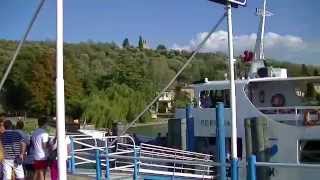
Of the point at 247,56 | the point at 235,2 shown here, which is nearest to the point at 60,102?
the point at 235,2

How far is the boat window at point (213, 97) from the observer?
57.7 feet

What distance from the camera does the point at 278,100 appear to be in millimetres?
17141

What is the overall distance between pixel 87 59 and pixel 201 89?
3167 inches

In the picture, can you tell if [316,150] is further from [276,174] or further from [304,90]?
[304,90]

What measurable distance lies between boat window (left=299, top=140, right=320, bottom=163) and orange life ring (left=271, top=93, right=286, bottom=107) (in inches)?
103

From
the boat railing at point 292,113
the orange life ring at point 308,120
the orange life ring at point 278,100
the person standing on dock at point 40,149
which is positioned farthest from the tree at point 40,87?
the person standing on dock at point 40,149

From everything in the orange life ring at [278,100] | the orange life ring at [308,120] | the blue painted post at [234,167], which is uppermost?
the orange life ring at [278,100]

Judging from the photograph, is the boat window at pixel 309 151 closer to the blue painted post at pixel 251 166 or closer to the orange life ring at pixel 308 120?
the orange life ring at pixel 308 120

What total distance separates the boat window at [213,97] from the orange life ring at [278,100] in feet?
4.67

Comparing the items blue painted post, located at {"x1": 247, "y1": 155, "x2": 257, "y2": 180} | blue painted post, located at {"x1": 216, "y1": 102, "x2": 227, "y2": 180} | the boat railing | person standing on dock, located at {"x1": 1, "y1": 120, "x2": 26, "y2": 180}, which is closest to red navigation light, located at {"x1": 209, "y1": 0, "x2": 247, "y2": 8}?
blue painted post, located at {"x1": 247, "y1": 155, "x2": 257, "y2": 180}

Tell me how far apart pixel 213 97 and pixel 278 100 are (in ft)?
7.04

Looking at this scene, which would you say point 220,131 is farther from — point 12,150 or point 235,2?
point 235,2

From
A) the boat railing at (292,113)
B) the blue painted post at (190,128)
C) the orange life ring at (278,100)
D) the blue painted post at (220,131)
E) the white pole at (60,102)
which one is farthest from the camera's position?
the blue painted post at (190,128)

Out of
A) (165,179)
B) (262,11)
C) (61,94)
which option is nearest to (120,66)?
(262,11)
